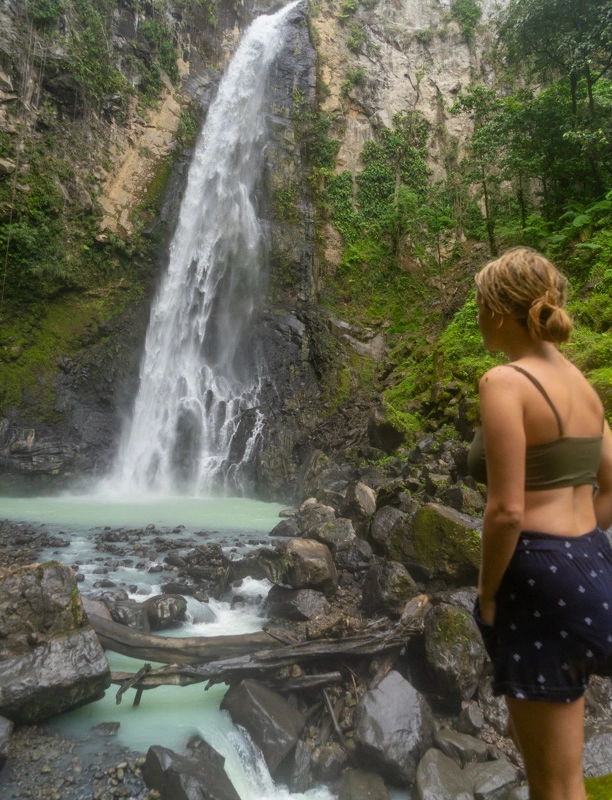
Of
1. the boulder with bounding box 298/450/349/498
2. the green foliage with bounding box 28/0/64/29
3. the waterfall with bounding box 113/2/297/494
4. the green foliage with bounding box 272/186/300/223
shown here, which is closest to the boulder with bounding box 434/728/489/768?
the boulder with bounding box 298/450/349/498

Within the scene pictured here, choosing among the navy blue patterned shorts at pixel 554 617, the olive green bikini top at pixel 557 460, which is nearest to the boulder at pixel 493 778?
the navy blue patterned shorts at pixel 554 617

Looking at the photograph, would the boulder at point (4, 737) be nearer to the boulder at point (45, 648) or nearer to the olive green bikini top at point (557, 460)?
the boulder at point (45, 648)

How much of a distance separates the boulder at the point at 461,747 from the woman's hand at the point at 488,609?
9.59 ft

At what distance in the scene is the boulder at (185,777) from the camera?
3.15 meters

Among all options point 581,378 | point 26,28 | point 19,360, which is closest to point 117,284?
point 19,360

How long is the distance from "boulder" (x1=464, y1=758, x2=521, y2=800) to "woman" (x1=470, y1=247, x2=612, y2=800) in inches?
95.3

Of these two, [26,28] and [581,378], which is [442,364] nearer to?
[581,378]

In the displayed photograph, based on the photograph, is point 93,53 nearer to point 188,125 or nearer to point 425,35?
point 188,125

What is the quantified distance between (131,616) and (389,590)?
2655 mm

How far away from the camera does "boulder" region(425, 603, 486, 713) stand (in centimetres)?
413

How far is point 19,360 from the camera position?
15.6 metres

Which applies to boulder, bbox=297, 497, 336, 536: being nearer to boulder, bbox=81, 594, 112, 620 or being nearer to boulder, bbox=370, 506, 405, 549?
boulder, bbox=370, 506, 405, 549

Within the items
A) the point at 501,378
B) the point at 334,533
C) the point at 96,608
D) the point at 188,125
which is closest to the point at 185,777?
the point at 96,608

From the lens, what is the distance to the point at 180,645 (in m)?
4.68
